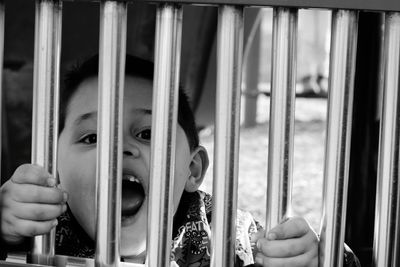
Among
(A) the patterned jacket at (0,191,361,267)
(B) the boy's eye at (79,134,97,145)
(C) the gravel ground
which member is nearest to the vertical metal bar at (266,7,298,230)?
(A) the patterned jacket at (0,191,361,267)

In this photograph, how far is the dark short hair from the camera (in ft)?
4.44

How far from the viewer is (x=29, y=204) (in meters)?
0.86

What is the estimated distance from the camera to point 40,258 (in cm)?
75

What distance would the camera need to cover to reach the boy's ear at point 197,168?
1.50m

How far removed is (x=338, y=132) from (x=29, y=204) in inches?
15.3

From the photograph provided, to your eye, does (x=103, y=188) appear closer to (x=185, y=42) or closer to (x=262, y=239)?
(x=262, y=239)

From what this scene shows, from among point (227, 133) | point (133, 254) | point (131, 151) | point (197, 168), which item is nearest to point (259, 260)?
point (227, 133)

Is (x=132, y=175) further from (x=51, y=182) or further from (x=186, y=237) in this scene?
(x=51, y=182)

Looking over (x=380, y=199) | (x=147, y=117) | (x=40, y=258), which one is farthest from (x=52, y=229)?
(x=147, y=117)

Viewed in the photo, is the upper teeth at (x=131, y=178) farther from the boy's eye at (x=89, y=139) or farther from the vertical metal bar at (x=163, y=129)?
the vertical metal bar at (x=163, y=129)

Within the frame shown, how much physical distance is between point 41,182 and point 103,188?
10cm

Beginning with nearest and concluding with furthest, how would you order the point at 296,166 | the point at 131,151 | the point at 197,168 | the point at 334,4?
the point at 334,4
the point at 131,151
the point at 197,168
the point at 296,166

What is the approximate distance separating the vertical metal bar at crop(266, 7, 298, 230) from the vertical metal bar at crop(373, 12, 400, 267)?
3.3 inches

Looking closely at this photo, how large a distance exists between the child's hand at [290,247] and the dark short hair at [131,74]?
607mm
